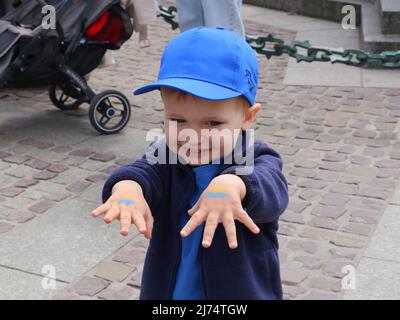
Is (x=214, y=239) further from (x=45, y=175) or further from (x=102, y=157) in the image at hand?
(x=102, y=157)

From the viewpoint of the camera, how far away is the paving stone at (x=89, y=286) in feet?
11.0

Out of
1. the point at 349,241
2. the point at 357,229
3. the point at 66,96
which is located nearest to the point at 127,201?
the point at 349,241

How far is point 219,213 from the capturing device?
5.64ft

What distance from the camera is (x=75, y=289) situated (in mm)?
3393

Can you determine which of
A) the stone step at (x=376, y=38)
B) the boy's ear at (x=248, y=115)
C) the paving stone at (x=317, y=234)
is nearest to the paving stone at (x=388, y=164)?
the paving stone at (x=317, y=234)

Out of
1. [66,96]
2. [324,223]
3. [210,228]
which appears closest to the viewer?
[210,228]

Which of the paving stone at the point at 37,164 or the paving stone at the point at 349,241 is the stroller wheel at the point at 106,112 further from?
the paving stone at the point at 349,241

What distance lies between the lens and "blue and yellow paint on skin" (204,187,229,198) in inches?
68.6

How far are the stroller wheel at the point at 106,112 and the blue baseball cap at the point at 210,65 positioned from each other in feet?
11.3

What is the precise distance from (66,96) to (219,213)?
445 cm
